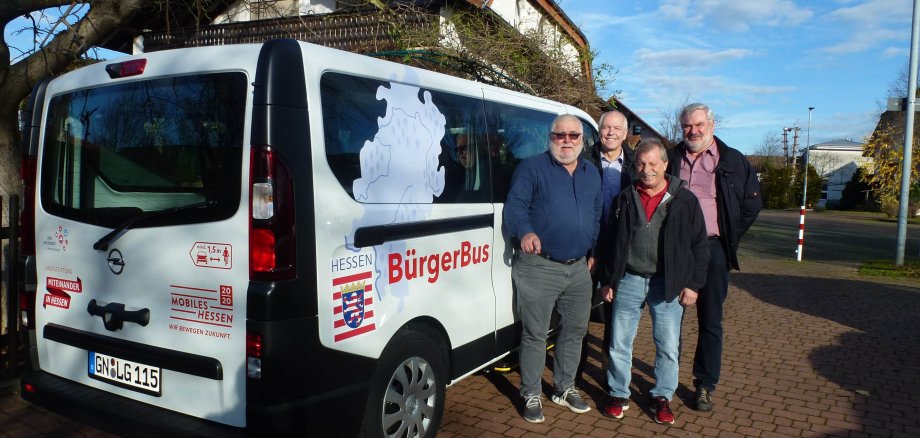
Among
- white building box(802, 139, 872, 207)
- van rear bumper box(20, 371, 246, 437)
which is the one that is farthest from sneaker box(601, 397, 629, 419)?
white building box(802, 139, 872, 207)

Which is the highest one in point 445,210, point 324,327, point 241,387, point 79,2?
point 79,2

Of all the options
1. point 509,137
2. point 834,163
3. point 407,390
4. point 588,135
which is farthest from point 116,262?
point 834,163

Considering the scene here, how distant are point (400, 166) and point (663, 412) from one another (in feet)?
7.77

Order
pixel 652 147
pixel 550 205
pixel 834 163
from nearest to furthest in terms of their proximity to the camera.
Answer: pixel 550 205, pixel 652 147, pixel 834 163

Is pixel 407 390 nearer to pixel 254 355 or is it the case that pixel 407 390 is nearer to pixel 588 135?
pixel 254 355

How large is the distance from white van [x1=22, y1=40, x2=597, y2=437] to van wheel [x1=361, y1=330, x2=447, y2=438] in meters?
0.01

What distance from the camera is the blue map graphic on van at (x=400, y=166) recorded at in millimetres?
2920

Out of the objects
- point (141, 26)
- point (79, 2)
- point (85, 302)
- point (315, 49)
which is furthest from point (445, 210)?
point (141, 26)

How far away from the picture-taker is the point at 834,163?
6838cm

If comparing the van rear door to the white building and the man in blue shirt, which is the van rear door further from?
the white building

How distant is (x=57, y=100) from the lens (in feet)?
10.6

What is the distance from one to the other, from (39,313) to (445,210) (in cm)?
209

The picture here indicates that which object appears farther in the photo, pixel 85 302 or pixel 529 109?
pixel 529 109

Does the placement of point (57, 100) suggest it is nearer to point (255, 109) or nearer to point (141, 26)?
point (255, 109)
